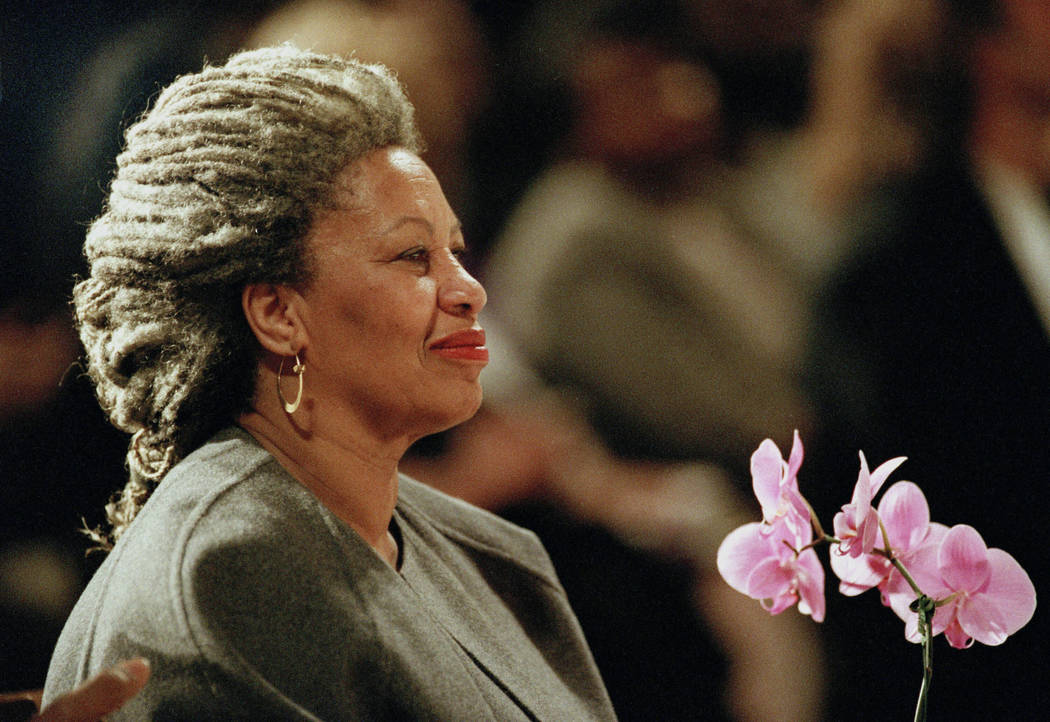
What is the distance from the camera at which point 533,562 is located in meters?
1.23

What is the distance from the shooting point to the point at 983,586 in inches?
34.6

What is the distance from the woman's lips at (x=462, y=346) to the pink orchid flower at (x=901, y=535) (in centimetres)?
39

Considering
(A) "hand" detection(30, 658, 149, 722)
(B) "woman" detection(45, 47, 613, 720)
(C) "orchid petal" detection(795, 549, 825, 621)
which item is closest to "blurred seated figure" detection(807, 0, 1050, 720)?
(C) "orchid petal" detection(795, 549, 825, 621)

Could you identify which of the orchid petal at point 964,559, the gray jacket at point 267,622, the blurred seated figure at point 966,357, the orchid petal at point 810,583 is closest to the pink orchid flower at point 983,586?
the orchid petal at point 964,559

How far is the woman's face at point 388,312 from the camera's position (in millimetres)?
961

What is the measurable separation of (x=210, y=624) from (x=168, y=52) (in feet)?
2.32

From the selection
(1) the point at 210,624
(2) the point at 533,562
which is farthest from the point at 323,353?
(2) the point at 533,562

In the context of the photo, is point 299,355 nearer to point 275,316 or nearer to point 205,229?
point 275,316

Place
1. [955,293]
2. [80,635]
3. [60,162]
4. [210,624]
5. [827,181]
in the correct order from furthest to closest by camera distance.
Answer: [827,181] < [955,293] < [60,162] < [80,635] < [210,624]

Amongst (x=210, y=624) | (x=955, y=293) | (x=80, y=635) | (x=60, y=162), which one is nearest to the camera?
(x=210, y=624)

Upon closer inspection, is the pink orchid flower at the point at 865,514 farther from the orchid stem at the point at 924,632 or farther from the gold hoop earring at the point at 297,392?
the gold hoop earring at the point at 297,392

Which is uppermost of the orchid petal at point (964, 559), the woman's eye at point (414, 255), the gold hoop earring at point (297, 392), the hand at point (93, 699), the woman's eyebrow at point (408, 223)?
the woman's eyebrow at point (408, 223)

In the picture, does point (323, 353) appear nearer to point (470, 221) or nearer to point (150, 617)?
point (150, 617)

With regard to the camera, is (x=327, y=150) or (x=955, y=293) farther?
(x=955, y=293)
